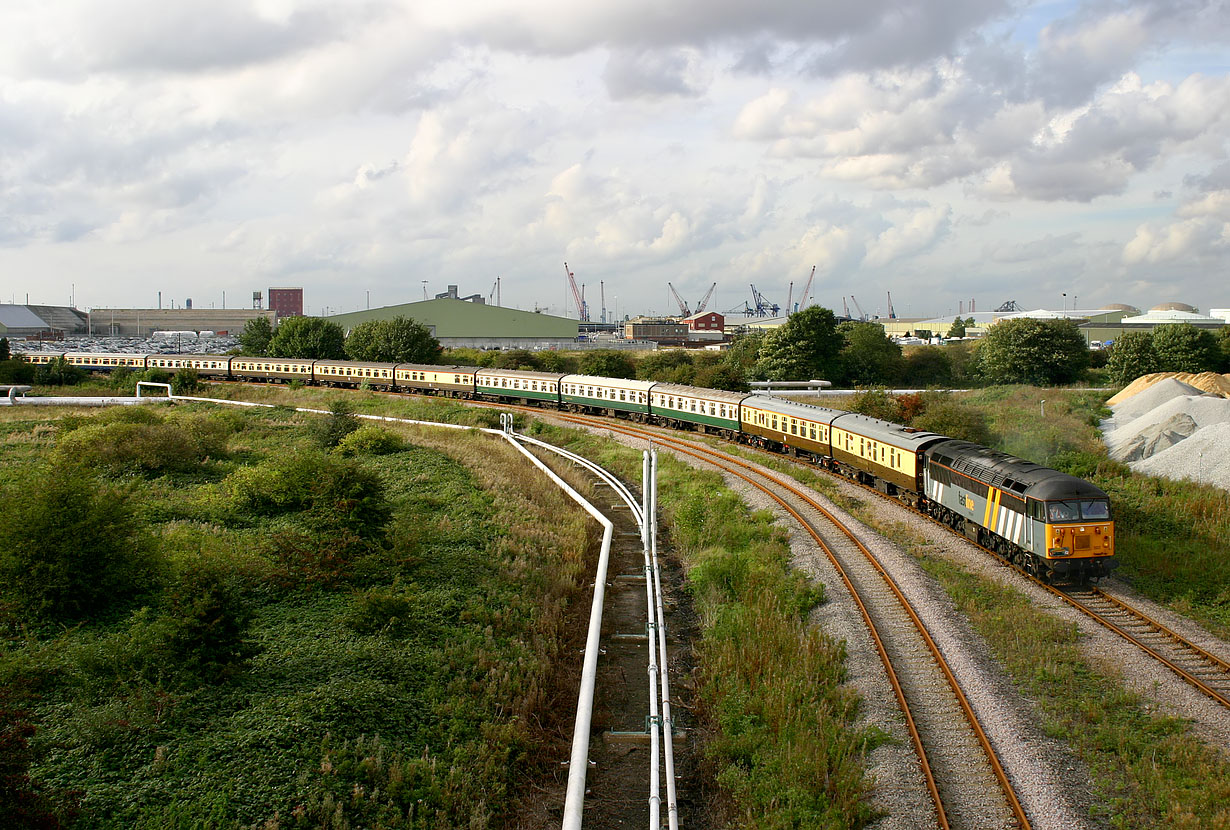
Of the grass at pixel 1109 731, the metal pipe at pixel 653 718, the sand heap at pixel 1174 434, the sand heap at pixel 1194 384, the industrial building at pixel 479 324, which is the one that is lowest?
the grass at pixel 1109 731

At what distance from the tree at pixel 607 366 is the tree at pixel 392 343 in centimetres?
1682

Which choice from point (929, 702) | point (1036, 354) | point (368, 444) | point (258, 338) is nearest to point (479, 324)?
point (258, 338)

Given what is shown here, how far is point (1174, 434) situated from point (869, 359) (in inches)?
1597

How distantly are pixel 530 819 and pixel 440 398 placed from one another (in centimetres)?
5298

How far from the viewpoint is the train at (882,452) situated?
61.4 ft

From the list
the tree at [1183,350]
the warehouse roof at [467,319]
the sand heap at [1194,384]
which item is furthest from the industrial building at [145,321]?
the sand heap at [1194,384]

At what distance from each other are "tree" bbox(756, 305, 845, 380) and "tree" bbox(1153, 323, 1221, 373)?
84.5 feet

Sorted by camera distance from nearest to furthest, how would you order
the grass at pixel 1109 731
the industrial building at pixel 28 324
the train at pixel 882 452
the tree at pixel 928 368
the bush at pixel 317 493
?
the grass at pixel 1109 731, the train at pixel 882 452, the bush at pixel 317 493, the tree at pixel 928 368, the industrial building at pixel 28 324

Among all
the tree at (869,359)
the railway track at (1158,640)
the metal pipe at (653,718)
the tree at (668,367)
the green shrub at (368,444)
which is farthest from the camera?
the tree at (869,359)

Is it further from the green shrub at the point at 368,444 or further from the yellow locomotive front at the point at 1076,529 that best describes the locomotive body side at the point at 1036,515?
the green shrub at the point at 368,444

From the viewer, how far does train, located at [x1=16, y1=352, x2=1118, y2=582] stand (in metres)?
18.7

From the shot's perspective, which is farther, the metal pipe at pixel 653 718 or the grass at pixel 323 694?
the grass at pixel 323 694

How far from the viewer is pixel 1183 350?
66.7 metres

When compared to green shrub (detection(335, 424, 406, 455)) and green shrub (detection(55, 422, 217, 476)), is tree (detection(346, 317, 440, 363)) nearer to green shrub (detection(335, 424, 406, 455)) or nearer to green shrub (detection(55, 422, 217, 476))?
green shrub (detection(335, 424, 406, 455))
